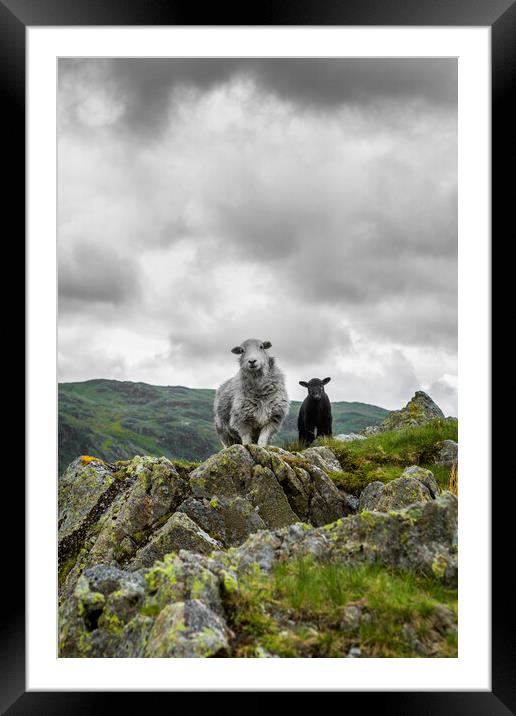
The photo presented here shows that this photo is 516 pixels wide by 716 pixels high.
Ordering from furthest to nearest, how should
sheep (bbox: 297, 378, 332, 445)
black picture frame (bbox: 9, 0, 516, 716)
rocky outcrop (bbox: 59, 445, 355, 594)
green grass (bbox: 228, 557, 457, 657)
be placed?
1. sheep (bbox: 297, 378, 332, 445)
2. rocky outcrop (bbox: 59, 445, 355, 594)
3. black picture frame (bbox: 9, 0, 516, 716)
4. green grass (bbox: 228, 557, 457, 657)

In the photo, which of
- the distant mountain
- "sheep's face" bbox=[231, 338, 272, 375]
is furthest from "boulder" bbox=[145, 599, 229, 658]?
the distant mountain

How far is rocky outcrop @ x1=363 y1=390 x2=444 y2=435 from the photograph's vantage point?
15062 mm

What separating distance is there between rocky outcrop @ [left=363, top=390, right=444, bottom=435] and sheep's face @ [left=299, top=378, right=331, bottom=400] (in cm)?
211

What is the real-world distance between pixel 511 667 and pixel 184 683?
351 centimetres

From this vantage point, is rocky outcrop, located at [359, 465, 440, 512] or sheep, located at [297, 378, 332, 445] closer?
rocky outcrop, located at [359, 465, 440, 512]

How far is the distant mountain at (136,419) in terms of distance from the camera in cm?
9038

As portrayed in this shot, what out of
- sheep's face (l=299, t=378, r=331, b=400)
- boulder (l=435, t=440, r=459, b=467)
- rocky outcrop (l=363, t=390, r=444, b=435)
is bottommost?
boulder (l=435, t=440, r=459, b=467)

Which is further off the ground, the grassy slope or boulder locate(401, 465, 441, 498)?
boulder locate(401, 465, 441, 498)

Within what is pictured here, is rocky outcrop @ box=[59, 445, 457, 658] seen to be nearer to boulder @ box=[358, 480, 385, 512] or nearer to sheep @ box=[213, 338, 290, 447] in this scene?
boulder @ box=[358, 480, 385, 512]

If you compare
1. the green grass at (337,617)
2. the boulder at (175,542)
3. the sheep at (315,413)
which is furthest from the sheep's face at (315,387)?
the green grass at (337,617)

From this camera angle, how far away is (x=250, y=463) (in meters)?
8.94

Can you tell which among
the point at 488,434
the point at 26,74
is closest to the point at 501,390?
the point at 488,434

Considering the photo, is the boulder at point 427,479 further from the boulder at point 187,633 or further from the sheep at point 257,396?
the sheep at point 257,396

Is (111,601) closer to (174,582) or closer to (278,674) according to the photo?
(174,582)
